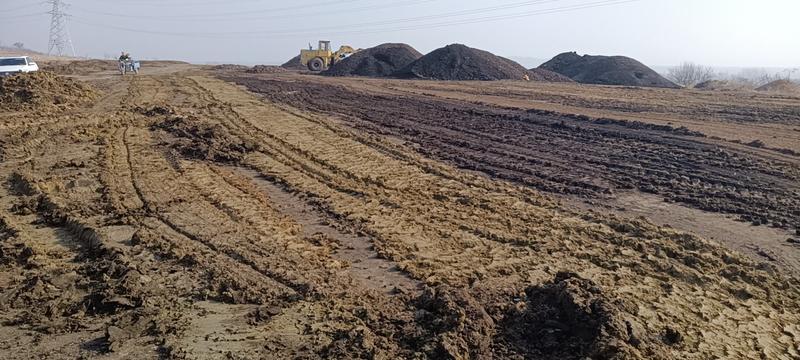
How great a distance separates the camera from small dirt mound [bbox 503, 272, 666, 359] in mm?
4398

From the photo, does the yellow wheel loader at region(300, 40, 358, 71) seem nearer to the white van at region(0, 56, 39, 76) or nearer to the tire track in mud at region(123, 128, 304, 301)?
the white van at region(0, 56, 39, 76)

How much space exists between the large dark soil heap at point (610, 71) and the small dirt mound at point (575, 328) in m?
40.5

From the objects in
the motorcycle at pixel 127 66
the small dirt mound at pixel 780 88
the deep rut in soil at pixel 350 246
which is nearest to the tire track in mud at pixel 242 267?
the deep rut in soil at pixel 350 246

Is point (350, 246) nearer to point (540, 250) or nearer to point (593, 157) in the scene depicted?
point (540, 250)

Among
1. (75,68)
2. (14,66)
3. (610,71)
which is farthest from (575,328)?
(75,68)

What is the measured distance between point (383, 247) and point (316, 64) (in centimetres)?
4574

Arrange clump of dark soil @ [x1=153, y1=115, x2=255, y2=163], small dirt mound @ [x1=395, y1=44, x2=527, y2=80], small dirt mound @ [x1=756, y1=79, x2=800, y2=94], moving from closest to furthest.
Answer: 1. clump of dark soil @ [x1=153, y1=115, x2=255, y2=163]
2. small dirt mound @ [x1=756, y1=79, x2=800, y2=94]
3. small dirt mound @ [x1=395, y1=44, x2=527, y2=80]

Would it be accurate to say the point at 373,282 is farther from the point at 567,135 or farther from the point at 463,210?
the point at 567,135

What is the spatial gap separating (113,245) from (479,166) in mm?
7210

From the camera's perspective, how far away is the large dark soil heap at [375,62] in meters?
45.3

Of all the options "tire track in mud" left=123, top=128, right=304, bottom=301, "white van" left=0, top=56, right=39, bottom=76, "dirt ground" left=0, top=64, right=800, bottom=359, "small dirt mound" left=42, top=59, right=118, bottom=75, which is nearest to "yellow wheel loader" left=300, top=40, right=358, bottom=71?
"small dirt mound" left=42, top=59, right=118, bottom=75

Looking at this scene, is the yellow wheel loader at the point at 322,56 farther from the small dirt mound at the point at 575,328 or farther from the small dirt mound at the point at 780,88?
the small dirt mound at the point at 575,328

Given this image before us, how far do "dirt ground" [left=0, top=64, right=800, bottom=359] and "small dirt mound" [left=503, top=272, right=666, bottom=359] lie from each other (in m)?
0.02

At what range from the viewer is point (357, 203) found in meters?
8.59
